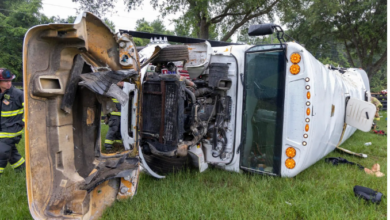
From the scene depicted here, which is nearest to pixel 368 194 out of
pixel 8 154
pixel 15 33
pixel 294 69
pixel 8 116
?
pixel 294 69

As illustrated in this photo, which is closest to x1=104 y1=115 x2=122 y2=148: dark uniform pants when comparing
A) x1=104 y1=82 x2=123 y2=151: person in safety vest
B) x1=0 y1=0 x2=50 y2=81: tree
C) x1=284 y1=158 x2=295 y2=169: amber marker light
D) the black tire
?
x1=104 y1=82 x2=123 y2=151: person in safety vest

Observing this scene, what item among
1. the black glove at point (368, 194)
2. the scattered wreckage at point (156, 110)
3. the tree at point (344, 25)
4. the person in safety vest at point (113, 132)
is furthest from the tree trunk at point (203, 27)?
the black glove at point (368, 194)

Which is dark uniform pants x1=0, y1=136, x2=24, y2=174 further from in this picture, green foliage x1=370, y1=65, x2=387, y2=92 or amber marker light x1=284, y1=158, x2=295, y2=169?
green foliage x1=370, y1=65, x2=387, y2=92

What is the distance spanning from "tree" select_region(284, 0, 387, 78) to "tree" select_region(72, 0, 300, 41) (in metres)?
0.98

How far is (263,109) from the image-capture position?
3170 mm

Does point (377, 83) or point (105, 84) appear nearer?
point (105, 84)

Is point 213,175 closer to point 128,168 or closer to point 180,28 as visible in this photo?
point 128,168

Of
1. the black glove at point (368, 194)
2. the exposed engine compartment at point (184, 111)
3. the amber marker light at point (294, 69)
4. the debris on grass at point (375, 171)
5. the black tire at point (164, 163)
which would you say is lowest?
the debris on grass at point (375, 171)

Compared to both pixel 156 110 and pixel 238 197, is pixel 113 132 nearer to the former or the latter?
pixel 156 110

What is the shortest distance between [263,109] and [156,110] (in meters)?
1.29

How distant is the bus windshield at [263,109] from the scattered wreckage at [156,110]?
1 cm

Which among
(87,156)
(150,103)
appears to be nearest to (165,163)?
(150,103)

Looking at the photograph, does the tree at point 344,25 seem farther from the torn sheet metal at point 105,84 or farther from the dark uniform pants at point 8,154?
the dark uniform pants at point 8,154

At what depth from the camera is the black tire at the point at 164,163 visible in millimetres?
3117
